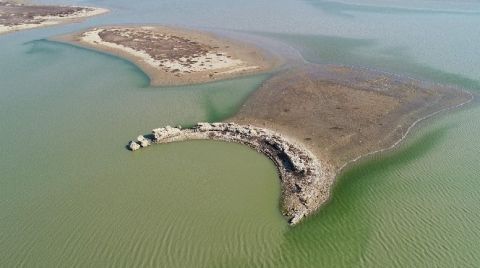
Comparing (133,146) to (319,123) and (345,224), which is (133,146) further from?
(345,224)

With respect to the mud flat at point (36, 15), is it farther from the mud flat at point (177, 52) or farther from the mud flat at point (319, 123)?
the mud flat at point (319, 123)

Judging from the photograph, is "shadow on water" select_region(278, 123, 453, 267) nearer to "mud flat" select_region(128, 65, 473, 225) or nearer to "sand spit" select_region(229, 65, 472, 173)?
"mud flat" select_region(128, 65, 473, 225)

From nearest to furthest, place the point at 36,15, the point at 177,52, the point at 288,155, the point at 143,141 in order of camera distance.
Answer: the point at 288,155 < the point at 143,141 < the point at 177,52 < the point at 36,15

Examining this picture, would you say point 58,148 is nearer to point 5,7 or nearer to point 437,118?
point 437,118

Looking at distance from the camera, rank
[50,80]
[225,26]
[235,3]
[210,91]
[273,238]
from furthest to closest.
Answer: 1. [235,3]
2. [225,26]
3. [50,80]
4. [210,91]
5. [273,238]

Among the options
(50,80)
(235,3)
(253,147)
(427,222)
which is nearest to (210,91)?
(253,147)

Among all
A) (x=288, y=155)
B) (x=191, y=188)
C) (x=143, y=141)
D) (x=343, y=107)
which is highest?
(x=343, y=107)

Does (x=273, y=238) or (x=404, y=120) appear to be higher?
(x=404, y=120)

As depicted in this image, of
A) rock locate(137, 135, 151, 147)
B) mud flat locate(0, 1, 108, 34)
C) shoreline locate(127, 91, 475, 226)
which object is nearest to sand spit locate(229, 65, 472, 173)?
shoreline locate(127, 91, 475, 226)

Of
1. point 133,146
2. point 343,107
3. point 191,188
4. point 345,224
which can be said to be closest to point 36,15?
point 133,146
